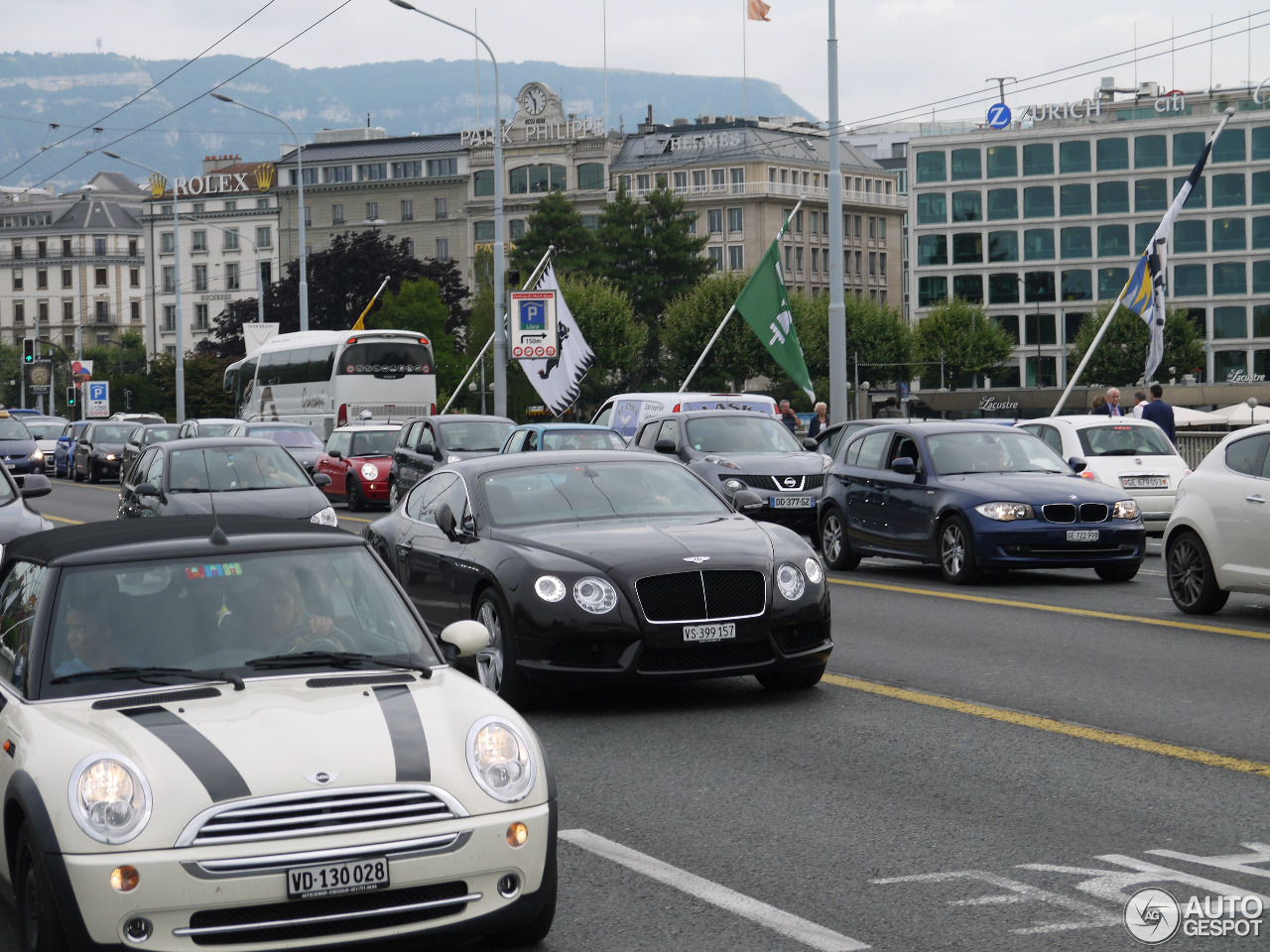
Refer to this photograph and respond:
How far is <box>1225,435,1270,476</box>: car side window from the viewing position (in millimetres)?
13602

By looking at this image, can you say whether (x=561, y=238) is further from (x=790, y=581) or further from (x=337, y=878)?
(x=337, y=878)

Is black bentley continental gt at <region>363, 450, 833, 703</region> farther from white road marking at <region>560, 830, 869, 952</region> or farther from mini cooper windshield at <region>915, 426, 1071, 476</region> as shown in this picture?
mini cooper windshield at <region>915, 426, 1071, 476</region>

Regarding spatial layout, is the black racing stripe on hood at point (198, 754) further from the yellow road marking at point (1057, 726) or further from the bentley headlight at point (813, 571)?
the bentley headlight at point (813, 571)

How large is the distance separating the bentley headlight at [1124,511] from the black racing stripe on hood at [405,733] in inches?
503

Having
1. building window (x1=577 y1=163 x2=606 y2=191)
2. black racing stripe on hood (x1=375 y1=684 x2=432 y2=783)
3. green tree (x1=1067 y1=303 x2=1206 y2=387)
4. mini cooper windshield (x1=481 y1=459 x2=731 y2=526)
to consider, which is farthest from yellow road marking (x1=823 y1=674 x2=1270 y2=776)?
building window (x1=577 y1=163 x2=606 y2=191)

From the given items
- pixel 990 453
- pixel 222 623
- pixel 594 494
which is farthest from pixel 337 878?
pixel 990 453

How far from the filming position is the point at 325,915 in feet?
15.8

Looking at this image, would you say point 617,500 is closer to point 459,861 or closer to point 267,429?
point 459,861

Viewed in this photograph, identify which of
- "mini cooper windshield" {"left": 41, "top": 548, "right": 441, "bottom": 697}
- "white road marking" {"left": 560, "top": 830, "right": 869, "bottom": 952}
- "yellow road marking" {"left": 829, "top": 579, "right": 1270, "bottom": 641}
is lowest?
"yellow road marking" {"left": 829, "top": 579, "right": 1270, "bottom": 641}

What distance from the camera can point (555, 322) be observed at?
3812 cm

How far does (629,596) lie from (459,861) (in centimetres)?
465

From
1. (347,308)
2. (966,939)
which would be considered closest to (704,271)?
(347,308)

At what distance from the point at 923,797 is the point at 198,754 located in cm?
349

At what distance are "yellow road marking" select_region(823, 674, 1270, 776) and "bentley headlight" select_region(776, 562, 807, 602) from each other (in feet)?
2.96
